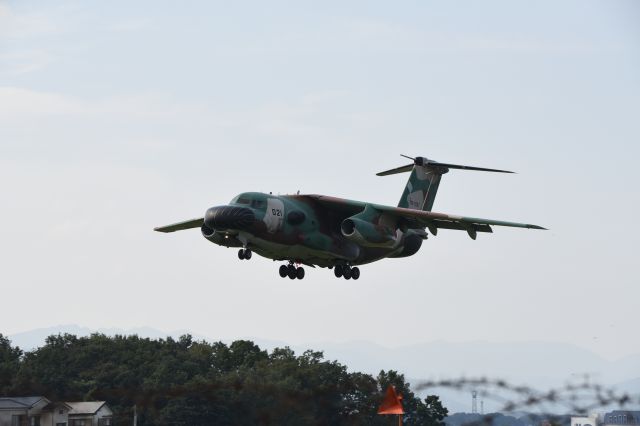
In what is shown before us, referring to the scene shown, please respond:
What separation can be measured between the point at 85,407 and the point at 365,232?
61.5ft

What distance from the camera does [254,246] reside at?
44.5 meters

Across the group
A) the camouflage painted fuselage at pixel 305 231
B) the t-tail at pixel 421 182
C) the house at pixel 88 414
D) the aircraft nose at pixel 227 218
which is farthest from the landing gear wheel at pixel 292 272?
the house at pixel 88 414

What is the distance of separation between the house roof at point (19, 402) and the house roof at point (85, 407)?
83 cm

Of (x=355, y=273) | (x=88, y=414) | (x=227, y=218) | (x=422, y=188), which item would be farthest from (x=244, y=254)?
(x=88, y=414)

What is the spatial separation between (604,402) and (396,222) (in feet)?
85.4

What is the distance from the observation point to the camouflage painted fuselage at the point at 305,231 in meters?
43.5

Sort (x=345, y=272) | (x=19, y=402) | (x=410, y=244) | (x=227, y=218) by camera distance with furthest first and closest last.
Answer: (x=410, y=244) < (x=345, y=272) < (x=227, y=218) < (x=19, y=402)

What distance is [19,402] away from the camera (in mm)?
25734

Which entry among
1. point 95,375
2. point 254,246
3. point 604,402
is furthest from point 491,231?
point 604,402

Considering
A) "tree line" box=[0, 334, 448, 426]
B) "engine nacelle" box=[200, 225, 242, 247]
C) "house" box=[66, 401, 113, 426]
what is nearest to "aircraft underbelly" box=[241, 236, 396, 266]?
"engine nacelle" box=[200, 225, 242, 247]

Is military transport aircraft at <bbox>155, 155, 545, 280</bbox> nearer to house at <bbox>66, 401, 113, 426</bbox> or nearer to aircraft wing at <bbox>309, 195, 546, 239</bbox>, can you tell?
aircraft wing at <bbox>309, 195, 546, 239</bbox>

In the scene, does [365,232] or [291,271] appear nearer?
[365,232]

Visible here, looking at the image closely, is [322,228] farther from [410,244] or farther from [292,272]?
[410,244]

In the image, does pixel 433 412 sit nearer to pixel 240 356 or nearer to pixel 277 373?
pixel 277 373
